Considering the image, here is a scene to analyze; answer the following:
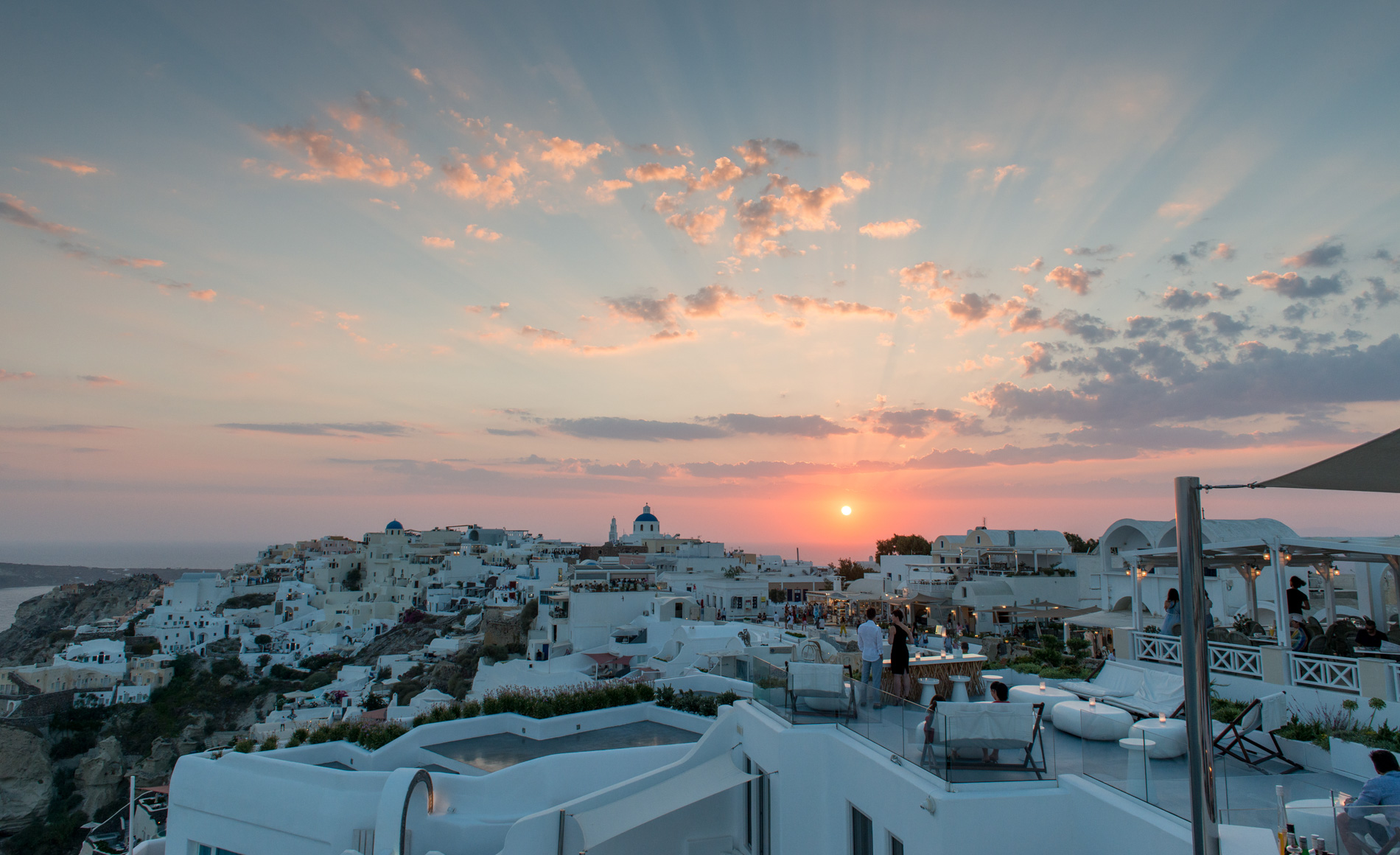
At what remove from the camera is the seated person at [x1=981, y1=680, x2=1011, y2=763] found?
6949 millimetres

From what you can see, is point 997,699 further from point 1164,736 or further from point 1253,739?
point 1253,739

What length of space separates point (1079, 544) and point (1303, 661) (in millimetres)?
58462

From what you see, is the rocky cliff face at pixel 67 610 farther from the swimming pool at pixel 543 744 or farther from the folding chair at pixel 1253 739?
the folding chair at pixel 1253 739

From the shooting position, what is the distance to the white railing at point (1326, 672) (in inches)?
352

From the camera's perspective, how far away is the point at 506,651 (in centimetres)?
4859

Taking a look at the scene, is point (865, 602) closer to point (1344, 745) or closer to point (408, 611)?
point (1344, 745)

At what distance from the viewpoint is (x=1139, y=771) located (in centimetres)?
616

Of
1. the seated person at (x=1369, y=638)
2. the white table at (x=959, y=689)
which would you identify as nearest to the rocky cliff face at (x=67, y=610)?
the white table at (x=959, y=689)

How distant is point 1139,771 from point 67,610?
12866 centimetres

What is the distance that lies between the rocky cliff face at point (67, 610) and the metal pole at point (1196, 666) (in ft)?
364

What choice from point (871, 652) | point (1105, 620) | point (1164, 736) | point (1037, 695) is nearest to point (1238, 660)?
point (1037, 695)

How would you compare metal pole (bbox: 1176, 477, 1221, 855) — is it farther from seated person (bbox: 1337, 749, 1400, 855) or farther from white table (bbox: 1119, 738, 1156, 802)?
white table (bbox: 1119, 738, 1156, 802)

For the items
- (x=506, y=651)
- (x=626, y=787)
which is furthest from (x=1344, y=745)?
(x=506, y=651)

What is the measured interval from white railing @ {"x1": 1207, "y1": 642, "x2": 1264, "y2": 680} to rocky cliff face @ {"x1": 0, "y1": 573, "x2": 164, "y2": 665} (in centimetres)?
10930
